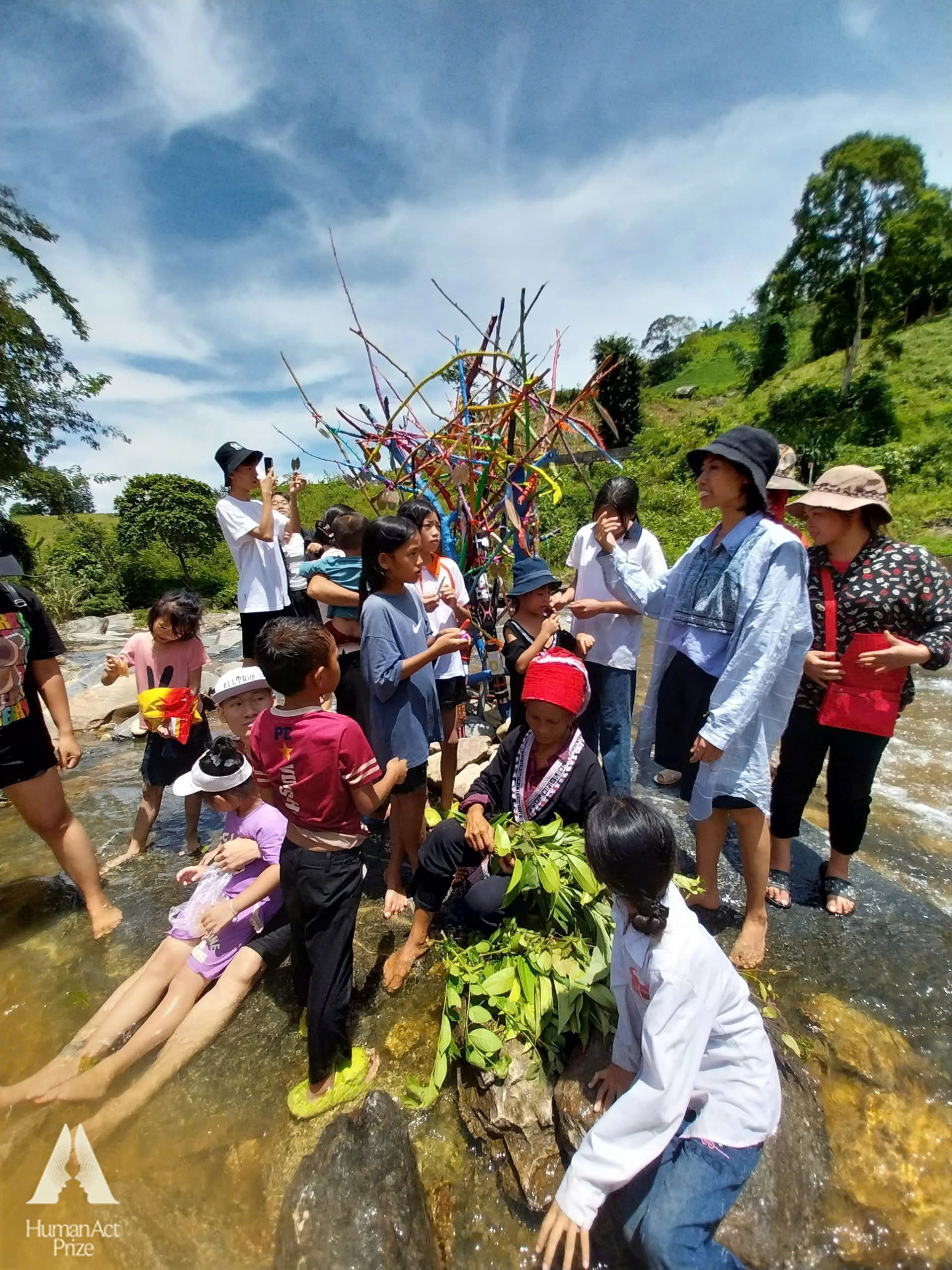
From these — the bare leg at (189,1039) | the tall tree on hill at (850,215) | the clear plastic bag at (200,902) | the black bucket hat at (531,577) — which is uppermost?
the tall tree on hill at (850,215)

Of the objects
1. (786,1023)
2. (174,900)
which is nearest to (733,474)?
(786,1023)

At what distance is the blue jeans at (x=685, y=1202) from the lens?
4.61 feet

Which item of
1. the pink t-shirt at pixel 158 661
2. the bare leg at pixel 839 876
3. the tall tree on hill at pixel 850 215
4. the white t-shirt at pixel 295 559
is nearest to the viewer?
the bare leg at pixel 839 876

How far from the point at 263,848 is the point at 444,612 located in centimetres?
178

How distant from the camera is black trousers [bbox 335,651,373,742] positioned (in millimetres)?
3100

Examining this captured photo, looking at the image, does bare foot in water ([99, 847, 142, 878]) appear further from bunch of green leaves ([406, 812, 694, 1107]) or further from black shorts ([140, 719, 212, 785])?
bunch of green leaves ([406, 812, 694, 1107])

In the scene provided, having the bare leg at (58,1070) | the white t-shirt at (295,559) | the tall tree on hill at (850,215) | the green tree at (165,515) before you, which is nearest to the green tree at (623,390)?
the tall tree on hill at (850,215)

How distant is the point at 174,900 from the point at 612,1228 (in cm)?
271

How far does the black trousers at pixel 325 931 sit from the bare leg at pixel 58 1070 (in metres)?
0.91

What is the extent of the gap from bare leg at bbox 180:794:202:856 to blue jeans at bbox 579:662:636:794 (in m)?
2.55

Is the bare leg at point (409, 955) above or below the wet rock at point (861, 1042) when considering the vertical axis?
above

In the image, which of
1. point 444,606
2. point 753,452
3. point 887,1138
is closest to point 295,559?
point 444,606

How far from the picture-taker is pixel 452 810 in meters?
2.75

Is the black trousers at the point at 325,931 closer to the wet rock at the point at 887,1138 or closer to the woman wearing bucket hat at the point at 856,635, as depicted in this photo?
the wet rock at the point at 887,1138
